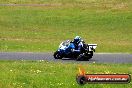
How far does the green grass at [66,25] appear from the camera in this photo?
116 ft

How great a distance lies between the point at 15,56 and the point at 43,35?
14.7m

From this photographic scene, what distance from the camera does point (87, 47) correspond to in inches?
1061

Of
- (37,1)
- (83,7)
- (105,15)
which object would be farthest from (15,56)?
(37,1)

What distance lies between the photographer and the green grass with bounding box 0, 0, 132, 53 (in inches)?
1388

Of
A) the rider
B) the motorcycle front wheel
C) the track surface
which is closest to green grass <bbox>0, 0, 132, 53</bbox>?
the track surface

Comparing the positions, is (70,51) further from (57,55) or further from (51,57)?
(51,57)

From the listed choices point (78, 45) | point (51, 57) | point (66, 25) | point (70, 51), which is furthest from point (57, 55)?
point (66, 25)

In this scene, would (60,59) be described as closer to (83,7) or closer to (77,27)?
(77,27)

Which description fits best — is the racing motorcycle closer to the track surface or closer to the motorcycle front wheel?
the motorcycle front wheel

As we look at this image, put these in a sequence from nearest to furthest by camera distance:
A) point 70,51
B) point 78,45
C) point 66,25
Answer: point 78,45 < point 70,51 < point 66,25

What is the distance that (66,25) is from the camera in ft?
163

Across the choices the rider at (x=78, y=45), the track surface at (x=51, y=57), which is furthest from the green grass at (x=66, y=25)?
the rider at (x=78, y=45)

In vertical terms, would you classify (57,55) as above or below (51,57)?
above

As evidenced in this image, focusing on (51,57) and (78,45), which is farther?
(51,57)
